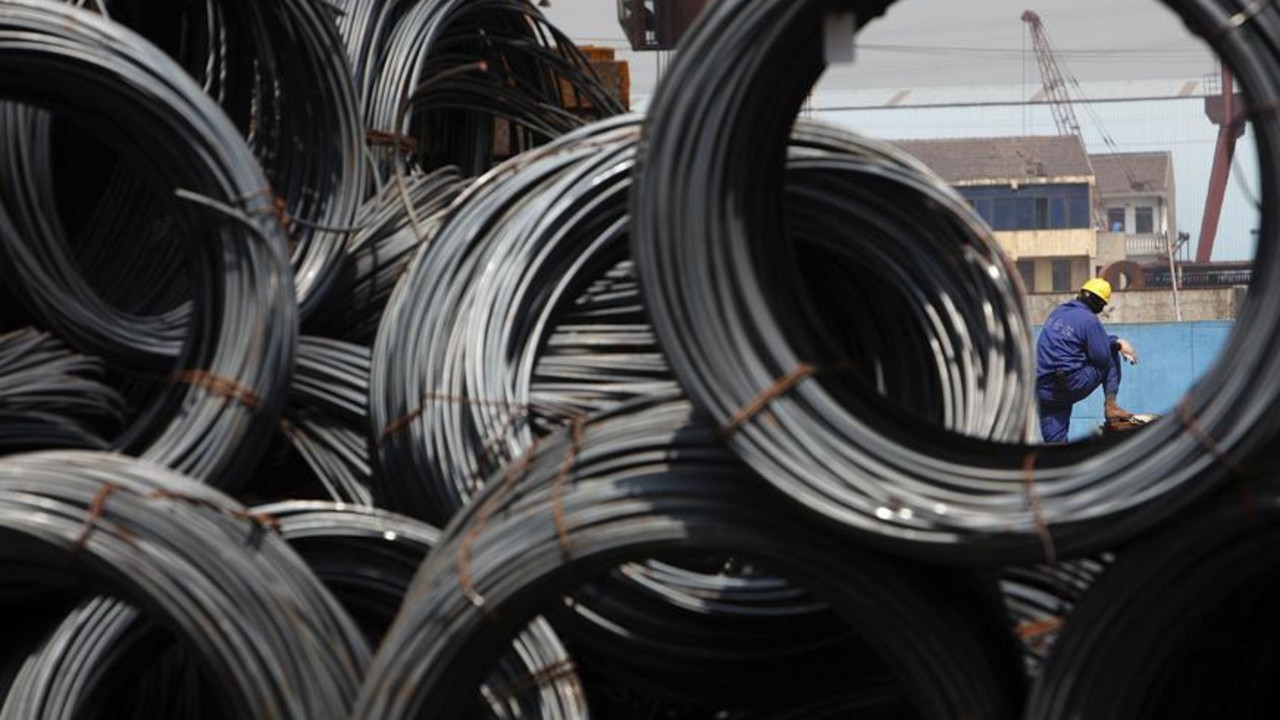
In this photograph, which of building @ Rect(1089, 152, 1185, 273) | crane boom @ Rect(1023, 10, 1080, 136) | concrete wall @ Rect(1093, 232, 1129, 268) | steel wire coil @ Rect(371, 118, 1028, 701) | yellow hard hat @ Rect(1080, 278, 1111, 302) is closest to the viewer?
steel wire coil @ Rect(371, 118, 1028, 701)

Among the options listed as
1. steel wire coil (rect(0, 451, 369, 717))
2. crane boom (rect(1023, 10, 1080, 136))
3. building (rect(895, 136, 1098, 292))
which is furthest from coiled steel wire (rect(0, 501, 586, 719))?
crane boom (rect(1023, 10, 1080, 136))

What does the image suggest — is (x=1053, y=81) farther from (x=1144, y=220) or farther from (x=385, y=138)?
(x=385, y=138)

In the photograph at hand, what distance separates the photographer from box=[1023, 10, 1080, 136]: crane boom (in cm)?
8450

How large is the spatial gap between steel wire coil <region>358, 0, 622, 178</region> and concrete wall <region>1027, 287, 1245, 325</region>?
31.5m

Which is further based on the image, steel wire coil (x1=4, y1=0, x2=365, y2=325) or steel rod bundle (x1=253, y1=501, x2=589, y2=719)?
steel wire coil (x1=4, y1=0, x2=365, y2=325)

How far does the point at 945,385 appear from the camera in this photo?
15.4 feet

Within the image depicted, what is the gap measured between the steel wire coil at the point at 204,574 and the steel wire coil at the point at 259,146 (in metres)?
1.26

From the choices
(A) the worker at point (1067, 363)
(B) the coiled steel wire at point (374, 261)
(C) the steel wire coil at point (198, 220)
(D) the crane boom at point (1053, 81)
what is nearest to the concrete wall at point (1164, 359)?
(A) the worker at point (1067, 363)

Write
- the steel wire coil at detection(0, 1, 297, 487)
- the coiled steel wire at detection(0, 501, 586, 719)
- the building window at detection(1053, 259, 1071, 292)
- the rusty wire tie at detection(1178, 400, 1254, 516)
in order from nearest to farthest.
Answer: the rusty wire tie at detection(1178, 400, 1254, 516) < the coiled steel wire at detection(0, 501, 586, 719) < the steel wire coil at detection(0, 1, 297, 487) < the building window at detection(1053, 259, 1071, 292)

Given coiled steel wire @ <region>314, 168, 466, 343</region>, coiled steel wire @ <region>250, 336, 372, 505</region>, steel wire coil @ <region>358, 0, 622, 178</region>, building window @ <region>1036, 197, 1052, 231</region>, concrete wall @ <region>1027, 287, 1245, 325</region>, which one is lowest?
coiled steel wire @ <region>250, 336, 372, 505</region>

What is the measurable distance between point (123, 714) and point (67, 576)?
2.58 ft

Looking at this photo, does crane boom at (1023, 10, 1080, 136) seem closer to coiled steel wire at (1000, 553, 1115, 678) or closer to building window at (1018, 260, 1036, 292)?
building window at (1018, 260, 1036, 292)

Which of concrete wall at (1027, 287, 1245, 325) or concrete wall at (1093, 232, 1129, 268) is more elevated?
concrete wall at (1093, 232, 1129, 268)

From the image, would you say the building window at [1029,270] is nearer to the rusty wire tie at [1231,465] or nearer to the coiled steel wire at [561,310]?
the coiled steel wire at [561,310]
